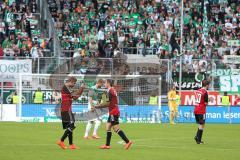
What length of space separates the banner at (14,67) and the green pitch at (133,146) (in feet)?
30.0

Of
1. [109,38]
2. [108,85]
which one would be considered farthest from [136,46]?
[108,85]

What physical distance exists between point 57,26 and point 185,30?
9.56 meters

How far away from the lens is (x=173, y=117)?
1799 inches

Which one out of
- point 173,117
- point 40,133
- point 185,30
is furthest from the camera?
point 185,30

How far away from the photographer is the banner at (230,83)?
1911 inches

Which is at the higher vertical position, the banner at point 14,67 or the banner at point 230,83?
the banner at point 14,67

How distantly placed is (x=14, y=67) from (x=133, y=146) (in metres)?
20.2

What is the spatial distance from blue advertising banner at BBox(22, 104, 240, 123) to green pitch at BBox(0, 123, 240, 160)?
26.5 ft

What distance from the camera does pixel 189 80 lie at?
161 feet

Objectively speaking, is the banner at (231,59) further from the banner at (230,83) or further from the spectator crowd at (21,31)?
the spectator crowd at (21,31)

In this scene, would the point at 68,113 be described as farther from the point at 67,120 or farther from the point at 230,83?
the point at 230,83

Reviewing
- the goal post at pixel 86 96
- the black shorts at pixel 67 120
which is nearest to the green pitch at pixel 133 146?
the black shorts at pixel 67 120

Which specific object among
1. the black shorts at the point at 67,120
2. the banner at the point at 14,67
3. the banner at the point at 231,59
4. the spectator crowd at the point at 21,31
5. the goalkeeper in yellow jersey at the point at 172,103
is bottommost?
the goalkeeper in yellow jersey at the point at 172,103

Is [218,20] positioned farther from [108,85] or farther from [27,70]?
[108,85]
